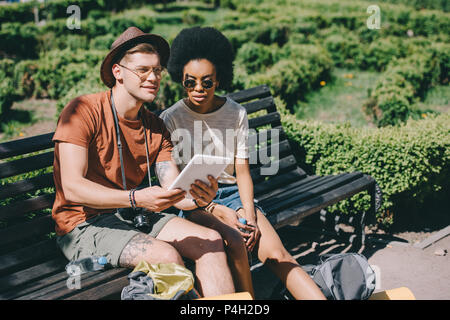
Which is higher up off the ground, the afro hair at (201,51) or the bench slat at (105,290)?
the afro hair at (201,51)

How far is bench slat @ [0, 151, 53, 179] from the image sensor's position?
9.81 feet

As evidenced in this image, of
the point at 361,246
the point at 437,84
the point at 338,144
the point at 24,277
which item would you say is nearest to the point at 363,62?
the point at 437,84

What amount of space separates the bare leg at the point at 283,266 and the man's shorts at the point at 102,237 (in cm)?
71

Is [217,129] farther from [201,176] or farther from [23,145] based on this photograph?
[23,145]

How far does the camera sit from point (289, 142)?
5176 mm

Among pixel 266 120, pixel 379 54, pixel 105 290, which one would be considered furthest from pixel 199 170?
pixel 379 54

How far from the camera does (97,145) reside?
2826mm

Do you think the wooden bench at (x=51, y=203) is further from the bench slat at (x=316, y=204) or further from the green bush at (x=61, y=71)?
the green bush at (x=61, y=71)

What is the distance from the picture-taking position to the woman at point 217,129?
3156 millimetres

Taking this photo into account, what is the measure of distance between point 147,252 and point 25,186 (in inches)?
43.7

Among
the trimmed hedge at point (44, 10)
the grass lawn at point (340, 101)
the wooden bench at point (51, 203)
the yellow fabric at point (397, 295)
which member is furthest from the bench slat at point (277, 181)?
the trimmed hedge at point (44, 10)

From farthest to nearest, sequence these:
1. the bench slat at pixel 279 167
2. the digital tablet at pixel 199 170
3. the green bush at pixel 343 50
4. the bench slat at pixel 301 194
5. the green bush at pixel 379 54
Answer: the green bush at pixel 343 50 < the green bush at pixel 379 54 < the bench slat at pixel 279 167 < the bench slat at pixel 301 194 < the digital tablet at pixel 199 170

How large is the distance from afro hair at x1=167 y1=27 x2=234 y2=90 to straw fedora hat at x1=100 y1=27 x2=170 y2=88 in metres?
0.40
